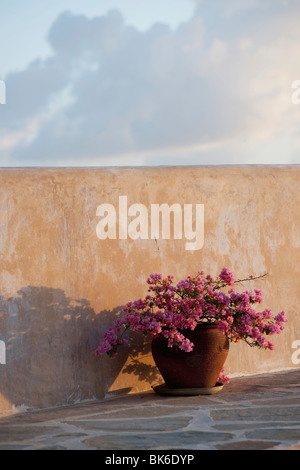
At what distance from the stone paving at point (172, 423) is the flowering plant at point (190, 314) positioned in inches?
16.2

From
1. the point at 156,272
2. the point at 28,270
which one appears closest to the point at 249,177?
the point at 156,272

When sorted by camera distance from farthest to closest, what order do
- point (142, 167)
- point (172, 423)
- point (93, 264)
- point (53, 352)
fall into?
point (142, 167)
point (93, 264)
point (53, 352)
point (172, 423)

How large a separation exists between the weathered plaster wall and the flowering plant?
273 mm

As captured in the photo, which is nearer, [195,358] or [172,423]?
[172,423]

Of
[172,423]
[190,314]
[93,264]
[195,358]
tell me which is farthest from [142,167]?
[172,423]

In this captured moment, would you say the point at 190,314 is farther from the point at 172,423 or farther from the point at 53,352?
the point at 172,423

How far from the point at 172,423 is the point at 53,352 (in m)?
1.50

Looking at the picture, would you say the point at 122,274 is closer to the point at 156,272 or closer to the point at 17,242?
the point at 156,272

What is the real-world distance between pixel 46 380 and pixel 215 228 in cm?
190

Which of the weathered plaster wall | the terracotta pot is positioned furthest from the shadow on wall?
the terracotta pot

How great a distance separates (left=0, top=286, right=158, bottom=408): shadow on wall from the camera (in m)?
4.89

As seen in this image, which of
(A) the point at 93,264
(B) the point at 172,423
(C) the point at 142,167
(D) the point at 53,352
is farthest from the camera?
(C) the point at 142,167

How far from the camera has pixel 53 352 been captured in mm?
5000

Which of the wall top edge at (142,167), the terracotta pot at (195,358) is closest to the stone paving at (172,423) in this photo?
the terracotta pot at (195,358)
